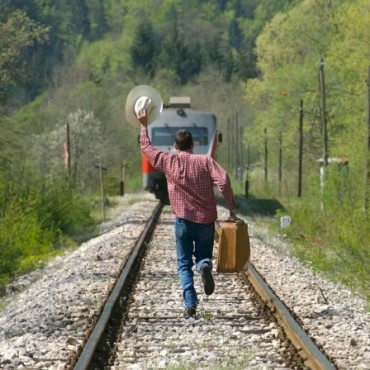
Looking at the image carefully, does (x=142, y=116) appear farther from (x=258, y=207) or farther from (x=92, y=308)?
(x=258, y=207)

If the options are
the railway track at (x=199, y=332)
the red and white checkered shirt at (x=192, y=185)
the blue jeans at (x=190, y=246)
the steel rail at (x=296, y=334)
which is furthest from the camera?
the blue jeans at (x=190, y=246)

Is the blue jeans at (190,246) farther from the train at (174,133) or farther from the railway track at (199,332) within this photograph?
the train at (174,133)

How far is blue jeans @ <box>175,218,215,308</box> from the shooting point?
28.9 feet

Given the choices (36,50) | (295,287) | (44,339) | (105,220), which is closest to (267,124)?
(105,220)

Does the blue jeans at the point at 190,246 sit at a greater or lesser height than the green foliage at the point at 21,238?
greater

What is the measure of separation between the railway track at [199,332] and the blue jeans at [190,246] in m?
0.28

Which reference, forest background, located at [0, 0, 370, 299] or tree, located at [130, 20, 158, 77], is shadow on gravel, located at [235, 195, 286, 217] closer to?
forest background, located at [0, 0, 370, 299]

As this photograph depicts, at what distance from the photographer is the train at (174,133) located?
28672 millimetres

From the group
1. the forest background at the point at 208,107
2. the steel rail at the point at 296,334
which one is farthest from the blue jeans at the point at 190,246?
the forest background at the point at 208,107

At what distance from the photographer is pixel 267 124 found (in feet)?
192

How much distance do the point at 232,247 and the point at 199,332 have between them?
1.00m

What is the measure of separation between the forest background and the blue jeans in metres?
4.01

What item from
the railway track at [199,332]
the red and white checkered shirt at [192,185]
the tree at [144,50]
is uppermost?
the tree at [144,50]

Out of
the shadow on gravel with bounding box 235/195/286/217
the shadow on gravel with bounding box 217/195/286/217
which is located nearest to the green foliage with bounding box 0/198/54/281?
the shadow on gravel with bounding box 217/195/286/217
